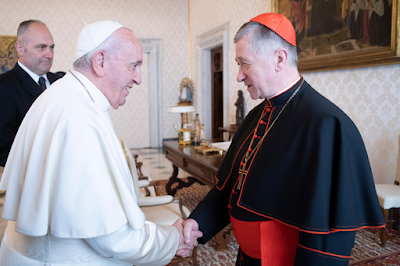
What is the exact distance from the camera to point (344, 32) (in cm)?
426

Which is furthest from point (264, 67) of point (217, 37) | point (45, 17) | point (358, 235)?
point (45, 17)

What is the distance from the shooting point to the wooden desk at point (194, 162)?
3629 millimetres

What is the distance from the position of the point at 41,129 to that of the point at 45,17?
928cm

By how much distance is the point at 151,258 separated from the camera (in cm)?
138

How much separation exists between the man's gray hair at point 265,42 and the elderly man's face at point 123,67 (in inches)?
21.1

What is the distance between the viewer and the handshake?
1658 mm

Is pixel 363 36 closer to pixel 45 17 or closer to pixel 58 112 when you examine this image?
pixel 58 112

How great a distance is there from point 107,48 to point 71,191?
2.16ft

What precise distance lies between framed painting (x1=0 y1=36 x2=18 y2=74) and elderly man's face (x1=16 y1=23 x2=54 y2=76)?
7.14 meters

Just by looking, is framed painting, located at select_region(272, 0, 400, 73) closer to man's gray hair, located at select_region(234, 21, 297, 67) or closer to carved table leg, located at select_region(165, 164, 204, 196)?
carved table leg, located at select_region(165, 164, 204, 196)

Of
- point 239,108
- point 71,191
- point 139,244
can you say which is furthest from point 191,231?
point 239,108

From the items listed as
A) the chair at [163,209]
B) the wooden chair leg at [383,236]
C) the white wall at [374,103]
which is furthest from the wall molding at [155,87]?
the wooden chair leg at [383,236]

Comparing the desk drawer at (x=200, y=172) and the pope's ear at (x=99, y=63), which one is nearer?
the pope's ear at (x=99, y=63)

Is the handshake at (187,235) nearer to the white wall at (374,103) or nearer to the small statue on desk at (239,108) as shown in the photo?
the white wall at (374,103)
